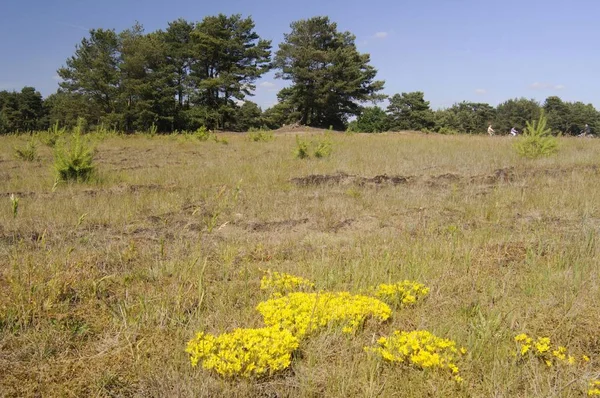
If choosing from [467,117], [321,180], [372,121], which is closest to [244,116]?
[372,121]

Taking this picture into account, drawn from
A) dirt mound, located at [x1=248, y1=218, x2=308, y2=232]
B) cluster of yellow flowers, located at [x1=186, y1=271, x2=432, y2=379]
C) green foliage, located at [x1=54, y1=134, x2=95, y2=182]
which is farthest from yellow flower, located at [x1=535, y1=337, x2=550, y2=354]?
green foliage, located at [x1=54, y1=134, x2=95, y2=182]

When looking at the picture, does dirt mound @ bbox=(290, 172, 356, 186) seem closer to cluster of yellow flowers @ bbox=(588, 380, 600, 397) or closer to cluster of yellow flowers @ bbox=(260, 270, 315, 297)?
cluster of yellow flowers @ bbox=(260, 270, 315, 297)

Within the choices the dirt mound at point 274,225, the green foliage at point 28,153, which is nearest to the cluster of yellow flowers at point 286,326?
the dirt mound at point 274,225

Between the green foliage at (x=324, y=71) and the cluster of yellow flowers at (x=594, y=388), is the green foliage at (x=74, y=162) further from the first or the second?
the green foliage at (x=324, y=71)

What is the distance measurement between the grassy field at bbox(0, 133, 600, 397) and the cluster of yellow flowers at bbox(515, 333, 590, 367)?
0.06 m

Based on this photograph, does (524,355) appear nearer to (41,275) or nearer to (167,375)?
(167,375)

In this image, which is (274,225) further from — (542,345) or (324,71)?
(324,71)

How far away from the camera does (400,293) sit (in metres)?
3.25

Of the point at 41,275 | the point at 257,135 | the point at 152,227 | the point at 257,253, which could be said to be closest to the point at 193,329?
the point at 41,275

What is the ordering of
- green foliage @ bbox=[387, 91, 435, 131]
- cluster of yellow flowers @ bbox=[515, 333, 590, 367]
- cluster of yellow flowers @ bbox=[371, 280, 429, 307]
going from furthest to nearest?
green foliage @ bbox=[387, 91, 435, 131] → cluster of yellow flowers @ bbox=[371, 280, 429, 307] → cluster of yellow flowers @ bbox=[515, 333, 590, 367]

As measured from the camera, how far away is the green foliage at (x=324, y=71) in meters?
36.1

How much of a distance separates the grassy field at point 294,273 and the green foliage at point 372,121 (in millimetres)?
43037

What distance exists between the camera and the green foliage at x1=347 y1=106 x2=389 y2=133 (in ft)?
166

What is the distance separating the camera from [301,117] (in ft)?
136
